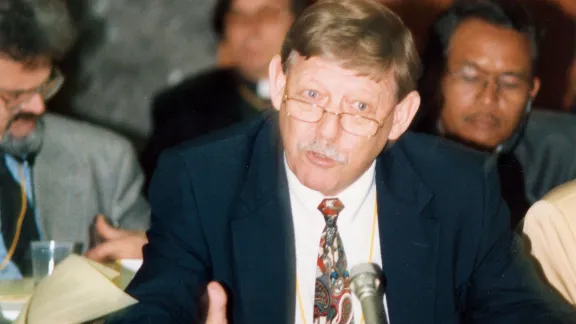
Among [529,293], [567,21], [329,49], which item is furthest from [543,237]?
[567,21]

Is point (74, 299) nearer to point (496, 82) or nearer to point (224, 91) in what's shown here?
point (224, 91)

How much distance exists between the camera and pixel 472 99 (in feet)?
6.93

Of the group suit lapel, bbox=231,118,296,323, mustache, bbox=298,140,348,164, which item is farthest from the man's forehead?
mustache, bbox=298,140,348,164

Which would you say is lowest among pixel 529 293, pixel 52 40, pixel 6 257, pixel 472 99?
pixel 6 257

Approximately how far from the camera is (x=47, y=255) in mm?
1825

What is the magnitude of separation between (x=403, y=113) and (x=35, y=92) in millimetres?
1058

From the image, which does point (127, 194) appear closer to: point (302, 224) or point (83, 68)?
point (83, 68)

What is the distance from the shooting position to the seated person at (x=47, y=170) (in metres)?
1.84

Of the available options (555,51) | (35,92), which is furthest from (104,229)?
(555,51)

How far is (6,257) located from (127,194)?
373 mm

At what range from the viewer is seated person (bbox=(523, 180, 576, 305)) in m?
1.54

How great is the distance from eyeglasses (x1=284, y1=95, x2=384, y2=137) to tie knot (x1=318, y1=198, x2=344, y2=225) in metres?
0.20

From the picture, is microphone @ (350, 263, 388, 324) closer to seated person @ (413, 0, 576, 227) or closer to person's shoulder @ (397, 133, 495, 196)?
person's shoulder @ (397, 133, 495, 196)

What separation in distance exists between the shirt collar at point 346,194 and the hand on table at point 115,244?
52cm
